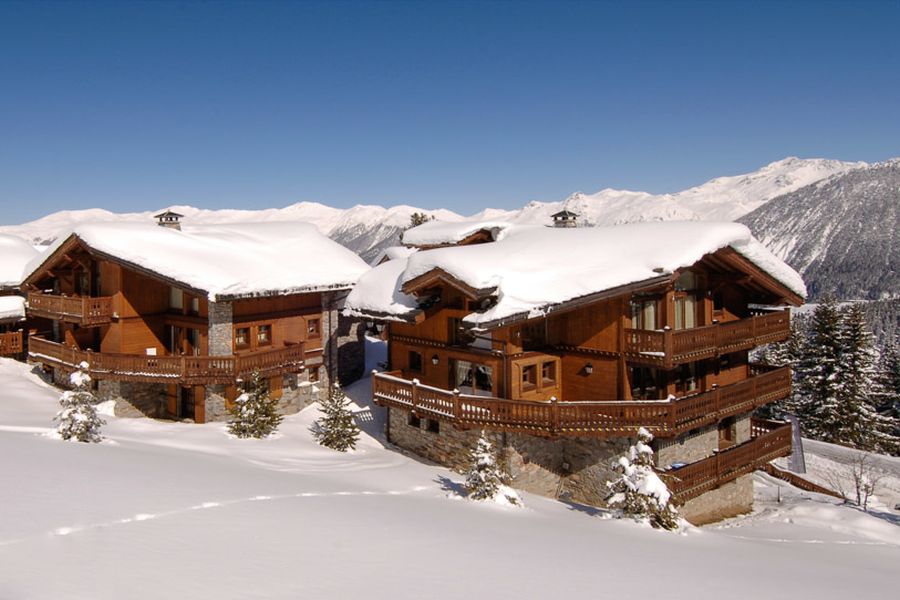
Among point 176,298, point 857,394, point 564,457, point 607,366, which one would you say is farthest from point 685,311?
point 857,394

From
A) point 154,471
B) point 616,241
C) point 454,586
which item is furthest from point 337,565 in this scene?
point 616,241

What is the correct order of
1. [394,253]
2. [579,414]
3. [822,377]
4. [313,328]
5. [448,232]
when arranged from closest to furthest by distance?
[579,414] < [448,232] < [313,328] < [394,253] < [822,377]

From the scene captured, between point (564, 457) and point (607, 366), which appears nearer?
point (607, 366)

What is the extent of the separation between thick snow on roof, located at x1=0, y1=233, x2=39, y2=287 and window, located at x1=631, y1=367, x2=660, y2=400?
2919 centimetres

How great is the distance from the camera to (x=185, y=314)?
84.5 ft

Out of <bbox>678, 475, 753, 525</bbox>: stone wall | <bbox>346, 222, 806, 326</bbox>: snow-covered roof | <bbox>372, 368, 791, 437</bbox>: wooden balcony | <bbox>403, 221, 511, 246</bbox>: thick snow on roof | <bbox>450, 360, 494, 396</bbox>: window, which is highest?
<bbox>403, 221, 511, 246</bbox>: thick snow on roof

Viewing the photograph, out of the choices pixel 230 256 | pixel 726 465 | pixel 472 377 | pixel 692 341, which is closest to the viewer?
pixel 692 341

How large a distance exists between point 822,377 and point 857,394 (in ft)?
7.53

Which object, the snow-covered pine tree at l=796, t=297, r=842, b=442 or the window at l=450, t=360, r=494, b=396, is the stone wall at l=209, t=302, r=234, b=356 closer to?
the window at l=450, t=360, r=494, b=396

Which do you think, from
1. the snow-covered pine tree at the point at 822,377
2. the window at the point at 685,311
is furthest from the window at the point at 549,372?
the snow-covered pine tree at the point at 822,377

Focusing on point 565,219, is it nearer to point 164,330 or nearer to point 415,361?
point 415,361

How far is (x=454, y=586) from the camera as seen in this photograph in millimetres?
8969

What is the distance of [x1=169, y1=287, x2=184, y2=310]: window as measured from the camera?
85.0 ft

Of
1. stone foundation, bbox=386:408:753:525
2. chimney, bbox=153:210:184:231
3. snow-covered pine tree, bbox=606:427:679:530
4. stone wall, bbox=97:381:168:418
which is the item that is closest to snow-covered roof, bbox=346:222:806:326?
stone foundation, bbox=386:408:753:525
